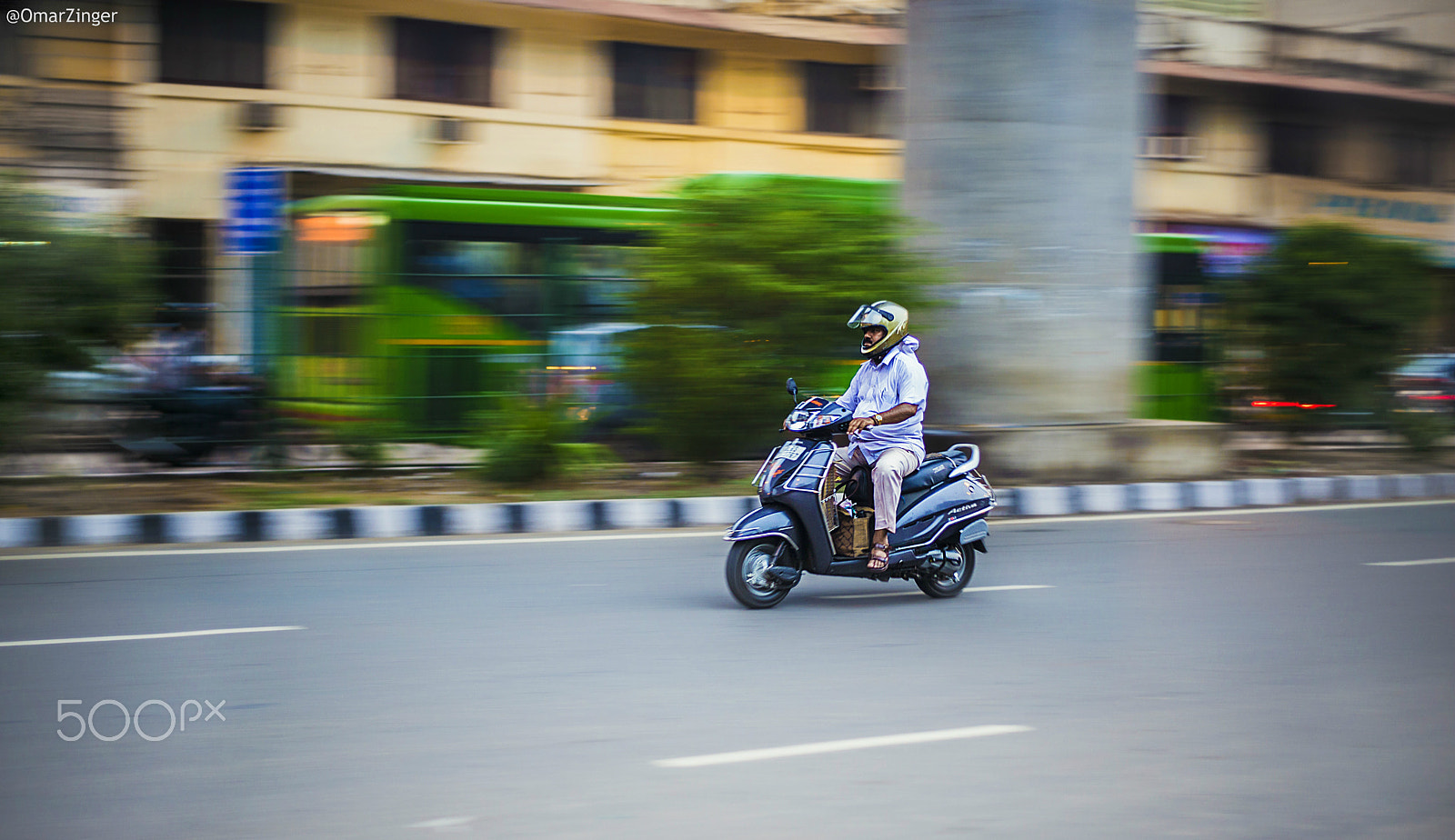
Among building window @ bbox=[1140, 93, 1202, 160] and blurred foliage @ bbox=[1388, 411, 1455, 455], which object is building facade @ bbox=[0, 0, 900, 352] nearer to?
building window @ bbox=[1140, 93, 1202, 160]

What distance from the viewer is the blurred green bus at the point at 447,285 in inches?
458

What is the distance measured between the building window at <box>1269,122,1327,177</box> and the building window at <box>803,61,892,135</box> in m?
9.38

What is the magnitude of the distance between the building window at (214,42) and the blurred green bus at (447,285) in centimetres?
667

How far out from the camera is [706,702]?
190 inches

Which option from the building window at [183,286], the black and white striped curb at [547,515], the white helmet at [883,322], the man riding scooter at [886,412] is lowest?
the black and white striped curb at [547,515]

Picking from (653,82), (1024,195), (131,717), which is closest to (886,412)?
(131,717)

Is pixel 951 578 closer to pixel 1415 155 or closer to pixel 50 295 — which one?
pixel 50 295

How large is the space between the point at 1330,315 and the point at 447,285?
8830 mm

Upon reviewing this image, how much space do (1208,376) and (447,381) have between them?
7.85 metres

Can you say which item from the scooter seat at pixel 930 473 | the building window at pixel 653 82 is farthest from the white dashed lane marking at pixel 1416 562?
the building window at pixel 653 82

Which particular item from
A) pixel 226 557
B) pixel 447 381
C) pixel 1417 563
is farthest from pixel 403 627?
pixel 447 381

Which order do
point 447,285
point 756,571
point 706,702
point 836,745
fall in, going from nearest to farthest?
point 836,745 → point 706,702 → point 756,571 → point 447,285

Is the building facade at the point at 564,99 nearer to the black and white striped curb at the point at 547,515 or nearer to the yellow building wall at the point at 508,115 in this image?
the yellow building wall at the point at 508,115

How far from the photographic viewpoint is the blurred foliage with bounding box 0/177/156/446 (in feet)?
29.3
